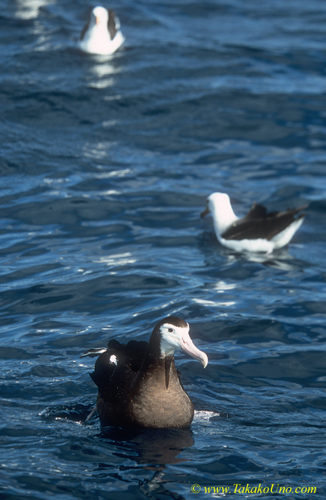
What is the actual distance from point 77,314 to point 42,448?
2935 millimetres

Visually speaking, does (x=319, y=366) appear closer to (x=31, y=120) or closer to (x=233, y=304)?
(x=233, y=304)

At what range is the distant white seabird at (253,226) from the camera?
11578 mm

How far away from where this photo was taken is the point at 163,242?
11625 millimetres

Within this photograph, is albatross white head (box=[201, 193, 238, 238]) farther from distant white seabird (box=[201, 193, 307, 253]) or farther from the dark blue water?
the dark blue water

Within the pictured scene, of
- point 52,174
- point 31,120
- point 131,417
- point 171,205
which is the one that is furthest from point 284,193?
point 131,417

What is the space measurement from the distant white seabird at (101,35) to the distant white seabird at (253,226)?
7.18 m

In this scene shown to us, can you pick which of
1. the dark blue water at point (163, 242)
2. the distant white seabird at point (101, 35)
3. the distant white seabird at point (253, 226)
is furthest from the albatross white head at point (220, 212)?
the distant white seabird at point (101, 35)

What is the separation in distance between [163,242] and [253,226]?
1.33m

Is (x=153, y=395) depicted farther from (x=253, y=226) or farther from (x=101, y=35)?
(x=101, y=35)

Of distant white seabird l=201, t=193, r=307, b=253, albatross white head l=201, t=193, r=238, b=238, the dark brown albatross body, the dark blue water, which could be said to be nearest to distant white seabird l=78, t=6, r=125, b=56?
the dark blue water

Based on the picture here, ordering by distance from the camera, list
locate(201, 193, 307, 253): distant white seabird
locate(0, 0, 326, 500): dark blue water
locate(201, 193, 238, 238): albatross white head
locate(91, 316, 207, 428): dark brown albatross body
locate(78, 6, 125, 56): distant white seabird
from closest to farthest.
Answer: locate(0, 0, 326, 500): dark blue water < locate(91, 316, 207, 428): dark brown albatross body < locate(201, 193, 307, 253): distant white seabird < locate(201, 193, 238, 238): albatross white head < locate(78, 6, 125, 56): distant white seabird

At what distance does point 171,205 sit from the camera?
42.7 ft

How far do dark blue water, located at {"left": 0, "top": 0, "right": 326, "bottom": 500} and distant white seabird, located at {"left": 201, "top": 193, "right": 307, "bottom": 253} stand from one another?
249mm

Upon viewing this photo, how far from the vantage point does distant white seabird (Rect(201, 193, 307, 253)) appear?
11.6 m
